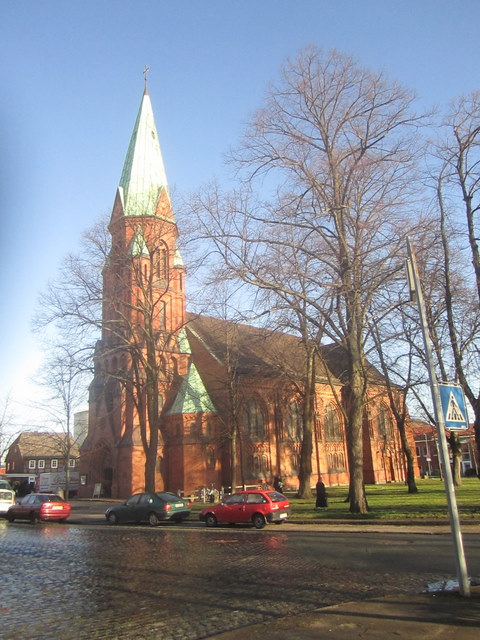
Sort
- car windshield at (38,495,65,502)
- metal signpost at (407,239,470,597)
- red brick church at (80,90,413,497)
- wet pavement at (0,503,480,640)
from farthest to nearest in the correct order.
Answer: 1. red brick church at (80,90,413,497)
2. car windshield at (38,495,65,502)
3. metal signpost at (407,239,470,597)
4. wet pavement at (0,503,480,640)

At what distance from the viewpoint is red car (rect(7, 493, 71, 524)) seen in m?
25.2

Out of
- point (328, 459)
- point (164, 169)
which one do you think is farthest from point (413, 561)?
point (328, 459)

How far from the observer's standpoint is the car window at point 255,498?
2002cm

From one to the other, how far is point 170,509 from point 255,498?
14.4ft

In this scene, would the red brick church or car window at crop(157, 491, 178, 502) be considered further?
the red brick church

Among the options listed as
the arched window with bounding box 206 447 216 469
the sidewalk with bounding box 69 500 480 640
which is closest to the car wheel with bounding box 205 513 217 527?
the sidewalk with bounding box 69 500 480 640

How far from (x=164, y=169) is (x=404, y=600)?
1525 inches

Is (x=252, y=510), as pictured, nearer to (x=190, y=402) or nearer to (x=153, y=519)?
(x=153, y=519)

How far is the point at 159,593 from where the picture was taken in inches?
332

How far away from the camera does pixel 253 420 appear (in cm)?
4397

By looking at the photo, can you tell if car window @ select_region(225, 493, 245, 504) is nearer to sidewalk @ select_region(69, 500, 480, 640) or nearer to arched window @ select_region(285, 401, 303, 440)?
sidewalk @ select_region(69, 500, 480, 640)

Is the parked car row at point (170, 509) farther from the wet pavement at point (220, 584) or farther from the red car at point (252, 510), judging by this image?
the wet pavement at point (220, 584)

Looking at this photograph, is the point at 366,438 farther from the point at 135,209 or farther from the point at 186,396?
the point at 135,209

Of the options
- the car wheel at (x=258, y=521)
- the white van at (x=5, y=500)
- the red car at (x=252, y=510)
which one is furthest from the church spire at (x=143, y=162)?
the car wheel at (x=258, y=521)
